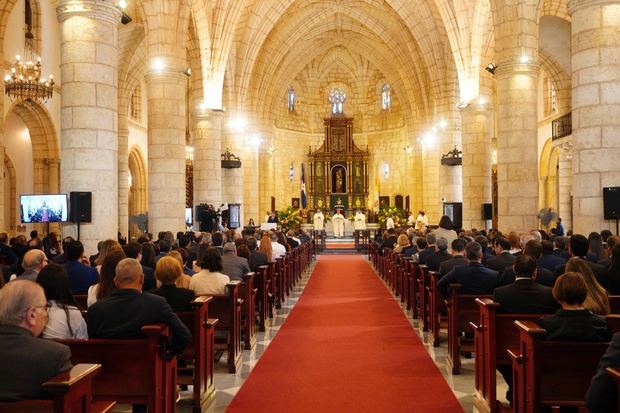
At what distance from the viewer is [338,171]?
137 feet

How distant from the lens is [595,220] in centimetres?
973

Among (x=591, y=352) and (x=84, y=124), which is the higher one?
(x=84, y=124)

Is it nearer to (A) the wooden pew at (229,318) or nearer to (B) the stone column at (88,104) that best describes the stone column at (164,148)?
(B) the stone column at (88,104)

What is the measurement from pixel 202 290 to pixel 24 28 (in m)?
15.7

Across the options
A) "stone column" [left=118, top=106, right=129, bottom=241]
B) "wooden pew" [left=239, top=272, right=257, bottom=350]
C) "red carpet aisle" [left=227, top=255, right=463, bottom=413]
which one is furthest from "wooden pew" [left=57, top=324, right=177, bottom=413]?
"stone column" [left=118, top=106, right=129, bottom=241]

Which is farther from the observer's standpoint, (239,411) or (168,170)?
(168,170)

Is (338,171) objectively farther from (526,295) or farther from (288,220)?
(526,295)

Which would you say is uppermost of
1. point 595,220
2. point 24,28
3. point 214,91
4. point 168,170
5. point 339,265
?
point 24,28

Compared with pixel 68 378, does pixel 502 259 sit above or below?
above

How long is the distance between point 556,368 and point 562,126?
869 inches

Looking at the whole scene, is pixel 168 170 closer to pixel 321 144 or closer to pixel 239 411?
pixel 239 411

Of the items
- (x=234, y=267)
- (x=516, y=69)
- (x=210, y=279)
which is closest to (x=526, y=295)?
(x=210, y=279)

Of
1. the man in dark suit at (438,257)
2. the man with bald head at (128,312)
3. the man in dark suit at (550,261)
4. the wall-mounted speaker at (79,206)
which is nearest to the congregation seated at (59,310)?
the man with bald head at (128,312)

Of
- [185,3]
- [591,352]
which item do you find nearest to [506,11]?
[185,3]
